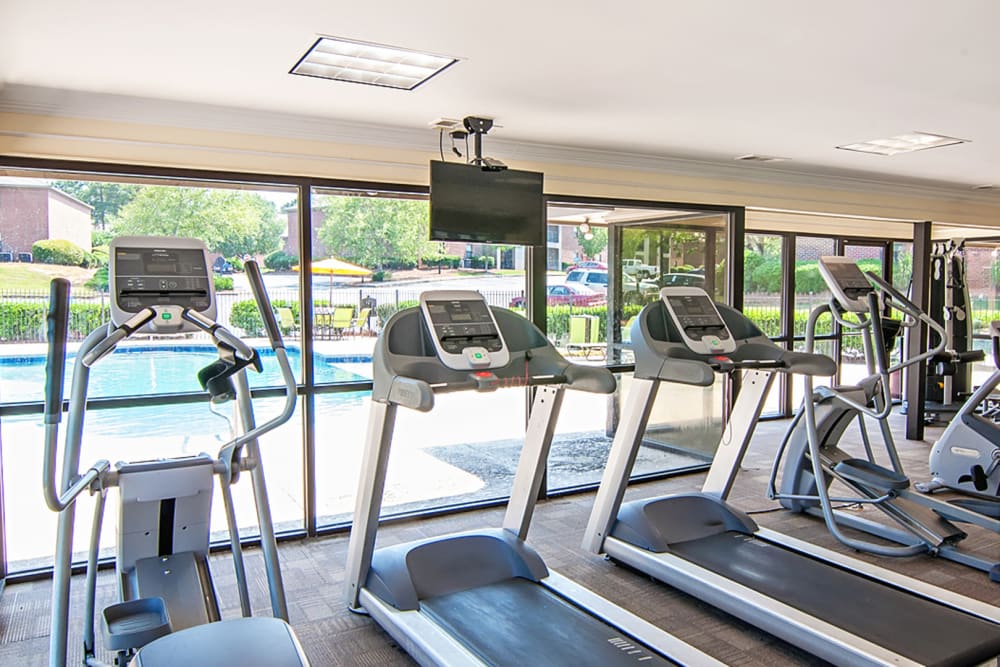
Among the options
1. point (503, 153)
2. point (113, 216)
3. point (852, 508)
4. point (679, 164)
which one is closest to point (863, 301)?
point (852, 508)

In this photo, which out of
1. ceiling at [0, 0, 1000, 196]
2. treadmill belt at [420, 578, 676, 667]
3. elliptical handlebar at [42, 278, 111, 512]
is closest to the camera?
elliptical handlebar at [42, 278, 111, 512]

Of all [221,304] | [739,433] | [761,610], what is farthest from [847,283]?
[221,304]

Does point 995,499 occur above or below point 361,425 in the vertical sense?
below

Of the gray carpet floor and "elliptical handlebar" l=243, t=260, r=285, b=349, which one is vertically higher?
"elliptical handlebar" l=243, t=260, r=285, b=349

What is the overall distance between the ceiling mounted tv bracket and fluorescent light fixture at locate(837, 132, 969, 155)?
246 cm

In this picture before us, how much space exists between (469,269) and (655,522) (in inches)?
78.8

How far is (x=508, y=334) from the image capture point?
3766 mm

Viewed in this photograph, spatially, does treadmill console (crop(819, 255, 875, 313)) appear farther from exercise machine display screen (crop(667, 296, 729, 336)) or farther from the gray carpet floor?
the gray carpet floor

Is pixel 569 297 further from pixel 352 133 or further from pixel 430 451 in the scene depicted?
A: pixel 352 133

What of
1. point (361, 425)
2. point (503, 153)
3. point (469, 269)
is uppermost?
point (503, 153)

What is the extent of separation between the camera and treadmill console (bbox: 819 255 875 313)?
4.30 metres

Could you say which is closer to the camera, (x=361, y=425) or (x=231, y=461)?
(x=231, y=461)

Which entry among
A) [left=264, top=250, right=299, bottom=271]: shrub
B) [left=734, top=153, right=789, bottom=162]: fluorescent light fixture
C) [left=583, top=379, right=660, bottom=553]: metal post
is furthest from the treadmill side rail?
[left=734, top=153, right=789, bottom=162]: fluorescent light fixture

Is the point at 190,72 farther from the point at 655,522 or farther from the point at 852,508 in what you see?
the point at 852,508
